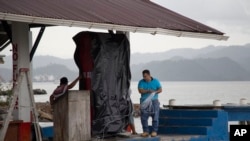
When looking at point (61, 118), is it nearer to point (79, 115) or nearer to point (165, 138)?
point (79, 115)

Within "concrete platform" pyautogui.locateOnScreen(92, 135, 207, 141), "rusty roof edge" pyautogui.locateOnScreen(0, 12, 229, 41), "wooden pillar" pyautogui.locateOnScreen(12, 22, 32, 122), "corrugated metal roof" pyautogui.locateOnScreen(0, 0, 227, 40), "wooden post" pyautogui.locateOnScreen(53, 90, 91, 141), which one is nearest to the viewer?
"rusty roof edge" pyautogui.locateOnScreen(0, 12, 229, 41)

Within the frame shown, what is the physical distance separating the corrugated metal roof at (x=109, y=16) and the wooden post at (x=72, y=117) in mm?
1549

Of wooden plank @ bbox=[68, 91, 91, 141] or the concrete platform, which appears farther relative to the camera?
the concrete platform

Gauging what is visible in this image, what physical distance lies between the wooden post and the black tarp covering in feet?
1.78

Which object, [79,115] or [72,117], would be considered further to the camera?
[79,115]

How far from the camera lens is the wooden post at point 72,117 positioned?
55.2 ft

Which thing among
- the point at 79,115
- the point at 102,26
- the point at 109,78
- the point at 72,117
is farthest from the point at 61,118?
the point at 102,26

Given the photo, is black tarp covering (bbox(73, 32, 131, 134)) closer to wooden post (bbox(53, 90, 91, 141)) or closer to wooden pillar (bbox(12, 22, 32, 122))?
wooden post (bbox(53, 90, 91, 141))

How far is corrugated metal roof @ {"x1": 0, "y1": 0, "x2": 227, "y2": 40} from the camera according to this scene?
15.5 metres

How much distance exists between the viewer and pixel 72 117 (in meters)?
16.9

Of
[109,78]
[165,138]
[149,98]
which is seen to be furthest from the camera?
[165,138]

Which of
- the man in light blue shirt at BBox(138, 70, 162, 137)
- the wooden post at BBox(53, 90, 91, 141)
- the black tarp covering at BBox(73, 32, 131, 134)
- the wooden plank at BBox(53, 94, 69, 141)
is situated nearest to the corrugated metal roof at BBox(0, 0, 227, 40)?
the black tarp covering at BBox(73, 32, 131, 134)

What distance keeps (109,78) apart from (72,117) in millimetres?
1581

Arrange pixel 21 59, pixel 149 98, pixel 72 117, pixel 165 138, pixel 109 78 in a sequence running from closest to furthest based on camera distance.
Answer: pixel 72 117 < pixel 21 59 < pixel 109 78 < pixel 149 98 < pixel 165 138
